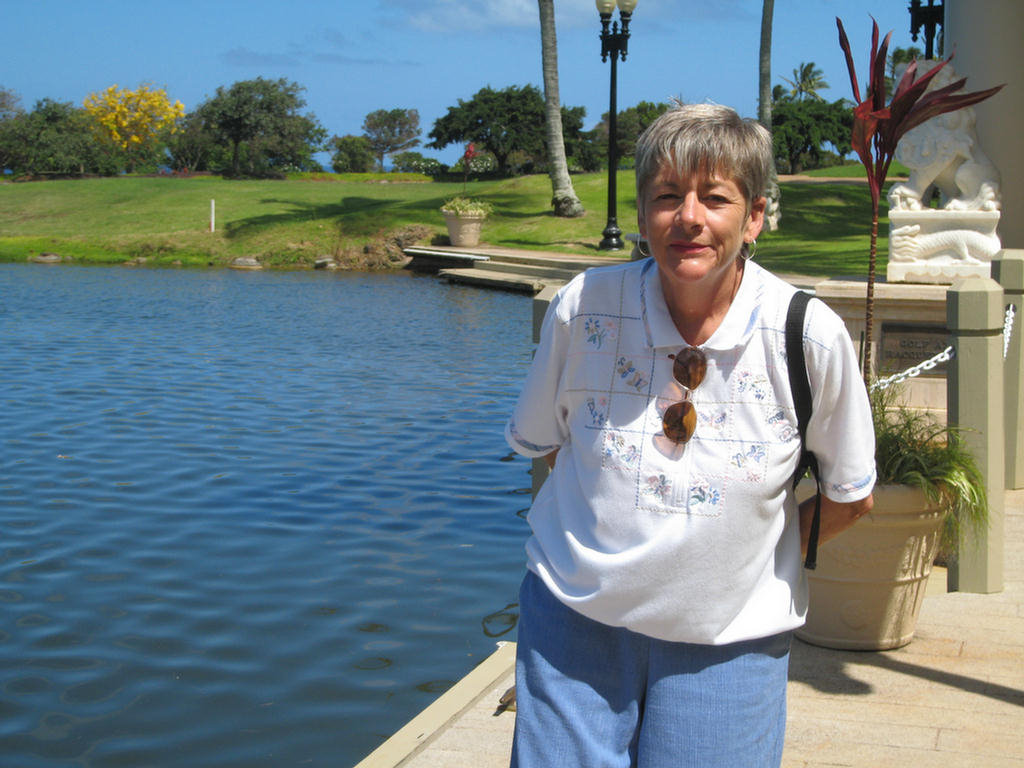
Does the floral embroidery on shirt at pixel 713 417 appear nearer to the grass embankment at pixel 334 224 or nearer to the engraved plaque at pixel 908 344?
the engraved plaque at pixel 908 344

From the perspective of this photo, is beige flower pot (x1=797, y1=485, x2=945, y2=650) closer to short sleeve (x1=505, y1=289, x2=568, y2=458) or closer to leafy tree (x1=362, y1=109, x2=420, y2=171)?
short sleeve (x1=505, y1=289, x2=568, y2=458)

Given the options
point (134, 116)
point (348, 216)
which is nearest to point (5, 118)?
point (134, 116)

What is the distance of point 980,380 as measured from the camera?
5.04m

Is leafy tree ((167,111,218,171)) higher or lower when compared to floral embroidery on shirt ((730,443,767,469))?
higher

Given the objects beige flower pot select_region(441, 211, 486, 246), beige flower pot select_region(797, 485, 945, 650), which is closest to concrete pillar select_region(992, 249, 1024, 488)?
beige flower pot select_region(797, 485, 945, 650)

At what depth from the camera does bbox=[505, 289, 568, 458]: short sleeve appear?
236 cm

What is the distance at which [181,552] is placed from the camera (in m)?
7.34

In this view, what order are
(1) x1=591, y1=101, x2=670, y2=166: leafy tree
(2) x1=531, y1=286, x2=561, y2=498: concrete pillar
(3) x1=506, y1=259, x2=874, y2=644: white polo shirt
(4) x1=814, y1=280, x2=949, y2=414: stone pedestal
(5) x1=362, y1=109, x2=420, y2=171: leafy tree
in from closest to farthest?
(3) x1=506, y1=259, x2=874, y2=644: white polo shirt → (2) x1=531, y1=286, x2=561, y2=498: concrete pillar → (4) x1=814, y1=280, x2=949, y2=414: stone pedestal → (1) x1=591, y1=101, x2=670, y2=166: leafy tree → (5) x1=362, y1=109, x2=420, y2=171: leafy tree

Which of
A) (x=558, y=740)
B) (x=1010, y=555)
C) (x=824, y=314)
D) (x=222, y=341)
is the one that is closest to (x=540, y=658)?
(x=558, y=740)

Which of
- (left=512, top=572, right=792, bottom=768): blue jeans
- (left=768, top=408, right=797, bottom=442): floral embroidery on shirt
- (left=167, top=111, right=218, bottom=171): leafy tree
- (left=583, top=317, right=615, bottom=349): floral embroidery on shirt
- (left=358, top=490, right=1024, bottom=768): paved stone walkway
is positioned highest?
(left=167, top=111, right=218, bottom=171): leafy tree

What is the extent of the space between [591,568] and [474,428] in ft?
30.8

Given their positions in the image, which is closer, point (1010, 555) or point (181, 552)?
point (1010, 555)

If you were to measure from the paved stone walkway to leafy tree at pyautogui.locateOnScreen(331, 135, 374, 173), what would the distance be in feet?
254

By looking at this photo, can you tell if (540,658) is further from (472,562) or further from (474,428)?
(474,428)
